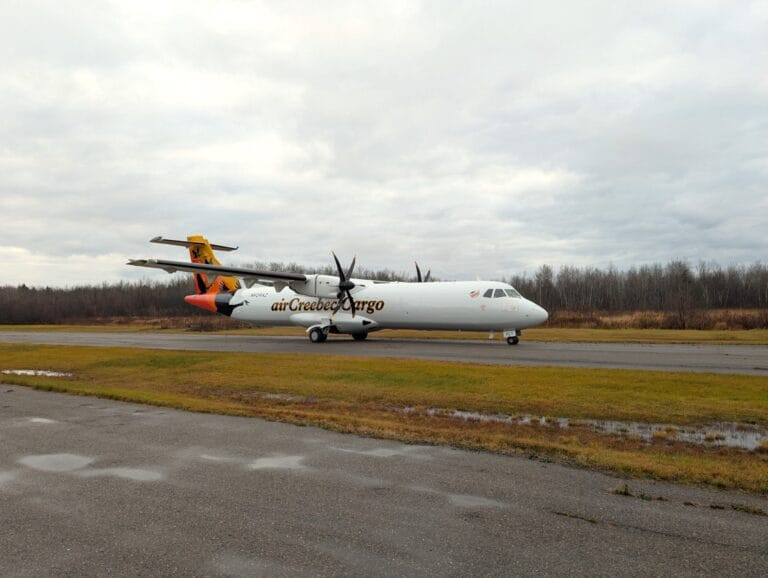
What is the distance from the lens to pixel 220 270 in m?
28.8

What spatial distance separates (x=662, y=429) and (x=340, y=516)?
22.1 ft

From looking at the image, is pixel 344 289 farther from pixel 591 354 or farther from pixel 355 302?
pixel 591 354

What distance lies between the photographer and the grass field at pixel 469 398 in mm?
7562

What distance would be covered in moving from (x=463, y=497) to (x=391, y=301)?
23365 mm

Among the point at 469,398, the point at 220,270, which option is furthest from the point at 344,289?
the point at 469,398

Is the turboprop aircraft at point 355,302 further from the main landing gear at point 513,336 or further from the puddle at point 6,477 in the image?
the puddle at point 6,477

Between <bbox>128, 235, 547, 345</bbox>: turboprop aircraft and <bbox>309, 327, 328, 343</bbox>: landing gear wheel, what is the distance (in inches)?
1.4

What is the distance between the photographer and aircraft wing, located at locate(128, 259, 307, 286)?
89.2ft

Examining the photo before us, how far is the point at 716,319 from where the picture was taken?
42.1 m

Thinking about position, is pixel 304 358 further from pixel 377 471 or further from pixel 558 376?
pixel 377 471

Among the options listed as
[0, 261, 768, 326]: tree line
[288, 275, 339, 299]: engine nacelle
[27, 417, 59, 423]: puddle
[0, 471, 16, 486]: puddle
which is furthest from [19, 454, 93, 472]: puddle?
[0, 261, 768, 326]: tree line

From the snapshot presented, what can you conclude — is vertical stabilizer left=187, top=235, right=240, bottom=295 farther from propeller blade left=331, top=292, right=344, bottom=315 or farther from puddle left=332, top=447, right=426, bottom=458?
puddle left=332, top=447, right=426, bottom=458

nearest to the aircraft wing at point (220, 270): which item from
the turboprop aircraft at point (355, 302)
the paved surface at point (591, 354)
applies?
the turboprop aircraft at point (355, 302)

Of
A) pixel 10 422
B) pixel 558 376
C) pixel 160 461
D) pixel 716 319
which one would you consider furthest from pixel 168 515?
pixel 716 319
